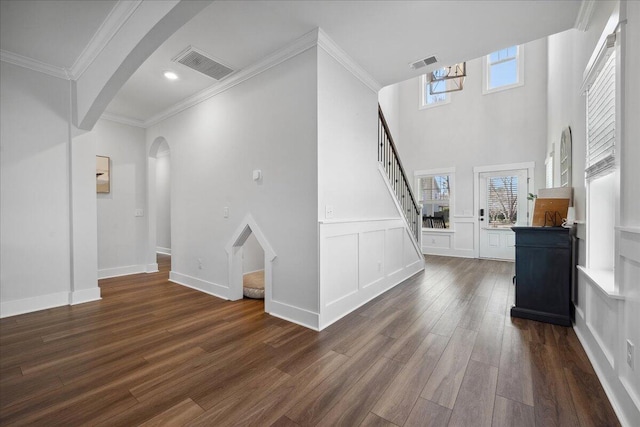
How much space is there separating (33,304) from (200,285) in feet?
5.81

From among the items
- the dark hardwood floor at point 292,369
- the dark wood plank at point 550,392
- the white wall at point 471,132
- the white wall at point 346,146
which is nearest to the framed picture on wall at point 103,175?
the dark hardwood floor at point 292,369

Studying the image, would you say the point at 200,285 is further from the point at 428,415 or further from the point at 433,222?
the point at 433,222

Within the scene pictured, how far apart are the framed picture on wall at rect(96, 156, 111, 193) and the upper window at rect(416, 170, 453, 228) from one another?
6937mm

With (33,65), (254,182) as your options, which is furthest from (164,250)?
(254,182)

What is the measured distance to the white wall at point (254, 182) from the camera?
107 inches

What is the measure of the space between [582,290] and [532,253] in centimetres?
50

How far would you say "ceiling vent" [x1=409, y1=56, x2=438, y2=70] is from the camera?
3.09 metres

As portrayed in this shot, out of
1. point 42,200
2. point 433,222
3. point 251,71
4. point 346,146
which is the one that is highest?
point 251,71

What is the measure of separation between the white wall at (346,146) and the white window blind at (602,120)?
2052 millimetres

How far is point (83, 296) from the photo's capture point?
3455mm

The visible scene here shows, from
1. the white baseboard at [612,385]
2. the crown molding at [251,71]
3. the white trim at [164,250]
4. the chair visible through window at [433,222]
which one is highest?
the crown molding at [251,71]

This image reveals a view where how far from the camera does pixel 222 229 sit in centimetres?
365

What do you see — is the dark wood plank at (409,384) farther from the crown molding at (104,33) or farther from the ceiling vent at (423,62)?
the crown molding at (104,33)

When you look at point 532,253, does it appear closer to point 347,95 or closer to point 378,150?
point 378,150
